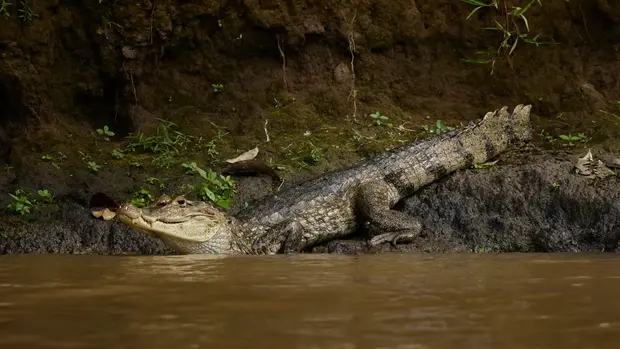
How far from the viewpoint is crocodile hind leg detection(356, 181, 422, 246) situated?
5.96 meters

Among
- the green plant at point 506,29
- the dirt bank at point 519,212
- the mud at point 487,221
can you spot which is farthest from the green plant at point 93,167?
the green plant at point 506,29

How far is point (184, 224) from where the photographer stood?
221 inches

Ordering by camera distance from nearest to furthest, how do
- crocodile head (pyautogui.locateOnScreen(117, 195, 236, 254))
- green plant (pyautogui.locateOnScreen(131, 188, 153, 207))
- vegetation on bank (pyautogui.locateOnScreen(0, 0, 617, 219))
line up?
crocodile head (pyautogui.locateOnScreen(117, 195, 236, 254)) < green plant (pyautogui.locateOnScreen(131, 188, 153, 207)) < vegetation on bank (pyautogui.locateOnScreen(0, 0, 617, 219))

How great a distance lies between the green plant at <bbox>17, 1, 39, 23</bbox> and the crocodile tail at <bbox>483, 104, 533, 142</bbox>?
4.54 meters

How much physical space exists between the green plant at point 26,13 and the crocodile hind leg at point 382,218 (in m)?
3.85

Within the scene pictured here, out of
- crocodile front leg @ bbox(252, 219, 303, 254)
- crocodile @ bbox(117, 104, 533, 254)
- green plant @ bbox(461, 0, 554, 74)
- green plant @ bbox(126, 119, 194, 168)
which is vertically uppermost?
green plant @ bbox(461, 0, 554, 74)

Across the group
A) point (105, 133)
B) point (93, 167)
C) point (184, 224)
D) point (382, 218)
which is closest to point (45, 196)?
point (93, 167)

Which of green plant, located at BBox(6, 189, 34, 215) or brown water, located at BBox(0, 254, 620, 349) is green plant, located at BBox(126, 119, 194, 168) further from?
brown water, located at BBox(0, 254, 620, 349)

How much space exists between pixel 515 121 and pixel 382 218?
6.25 feet

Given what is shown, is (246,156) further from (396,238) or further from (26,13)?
(26,13)

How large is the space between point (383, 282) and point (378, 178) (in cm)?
403

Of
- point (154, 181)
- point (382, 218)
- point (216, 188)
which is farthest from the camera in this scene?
point (154, 181)

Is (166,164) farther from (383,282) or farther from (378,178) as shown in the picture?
(383,282)

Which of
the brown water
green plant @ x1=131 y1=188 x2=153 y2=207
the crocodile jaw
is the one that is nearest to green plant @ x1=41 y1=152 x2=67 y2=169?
green plant @ x1=131 y1=188 x2=153 y2=207
